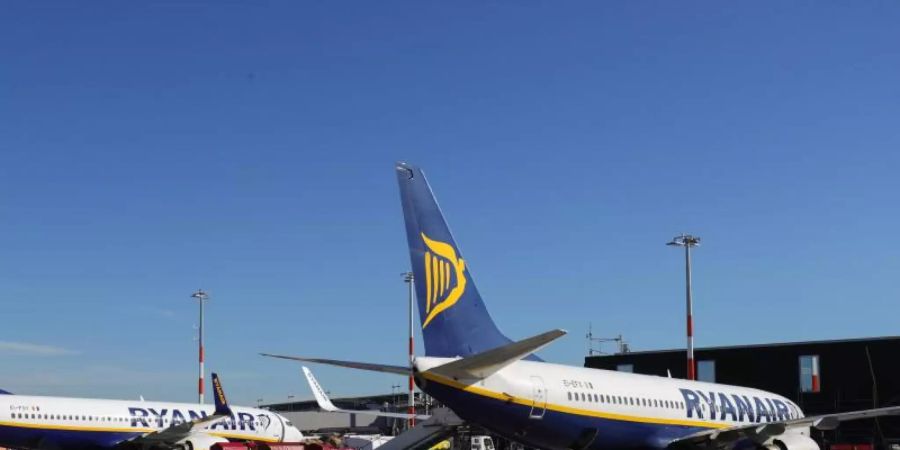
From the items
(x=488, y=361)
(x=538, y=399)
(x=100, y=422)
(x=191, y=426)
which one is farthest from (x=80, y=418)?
(x=488, y=361)

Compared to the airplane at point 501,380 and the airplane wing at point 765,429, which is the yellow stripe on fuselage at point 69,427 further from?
the airplane wing at point 765,429

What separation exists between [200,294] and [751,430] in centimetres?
4915

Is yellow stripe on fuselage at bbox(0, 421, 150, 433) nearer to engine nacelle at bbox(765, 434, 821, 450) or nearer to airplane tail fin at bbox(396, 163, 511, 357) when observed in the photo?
airplane tail fin at bbox(396, 163, 511, 357)

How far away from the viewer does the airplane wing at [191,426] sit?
5038 cm

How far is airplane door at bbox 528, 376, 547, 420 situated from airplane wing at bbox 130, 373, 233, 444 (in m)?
28.6

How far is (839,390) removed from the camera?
54.0 m

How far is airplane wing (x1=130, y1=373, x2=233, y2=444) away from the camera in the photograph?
1983 inches

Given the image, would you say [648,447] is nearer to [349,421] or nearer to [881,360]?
[881,360]

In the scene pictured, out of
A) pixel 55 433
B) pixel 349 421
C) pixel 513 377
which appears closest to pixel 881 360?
pixel 513 377

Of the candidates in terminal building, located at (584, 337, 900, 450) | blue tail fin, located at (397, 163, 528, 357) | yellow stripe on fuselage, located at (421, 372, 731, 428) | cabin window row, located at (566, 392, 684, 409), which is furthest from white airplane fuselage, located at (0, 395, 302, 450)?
blue tail fin, located at (397, 163, 528, 357)

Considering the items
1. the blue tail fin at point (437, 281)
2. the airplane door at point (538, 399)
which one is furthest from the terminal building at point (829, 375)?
the blue tail fin at point (437, 281)

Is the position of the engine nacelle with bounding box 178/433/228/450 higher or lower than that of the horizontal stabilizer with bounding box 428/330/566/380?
lower

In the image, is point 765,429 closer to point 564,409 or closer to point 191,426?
point 564,409

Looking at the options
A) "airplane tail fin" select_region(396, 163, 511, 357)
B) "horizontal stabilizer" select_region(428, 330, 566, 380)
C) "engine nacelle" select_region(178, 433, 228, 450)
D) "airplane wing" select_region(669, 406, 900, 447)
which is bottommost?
"engine nacelle" select_region(178, 433, 228, 450)
